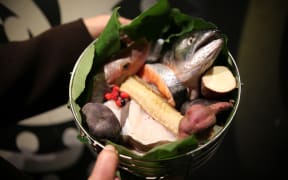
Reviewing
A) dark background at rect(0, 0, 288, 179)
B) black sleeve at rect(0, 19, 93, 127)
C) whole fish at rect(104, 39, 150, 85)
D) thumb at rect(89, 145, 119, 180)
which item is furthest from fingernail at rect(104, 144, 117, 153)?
dark background at rect(0, 0, 288, 179)

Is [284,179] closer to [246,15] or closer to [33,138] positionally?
[246,15]

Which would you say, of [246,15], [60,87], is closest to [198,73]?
[60,87]

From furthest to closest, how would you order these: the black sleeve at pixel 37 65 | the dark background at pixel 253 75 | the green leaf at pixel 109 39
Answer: the dark background at pixel 253 75
the black sleeve at pixel 37 65
the green leaf at pixel 109 39

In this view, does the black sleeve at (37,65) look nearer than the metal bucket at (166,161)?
No

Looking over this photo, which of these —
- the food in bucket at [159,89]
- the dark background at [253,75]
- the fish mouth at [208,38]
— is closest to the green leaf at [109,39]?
the food in bucket at [159,89]

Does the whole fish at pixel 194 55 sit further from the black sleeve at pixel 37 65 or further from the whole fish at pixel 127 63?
the black sleeve at pixel 37 65
